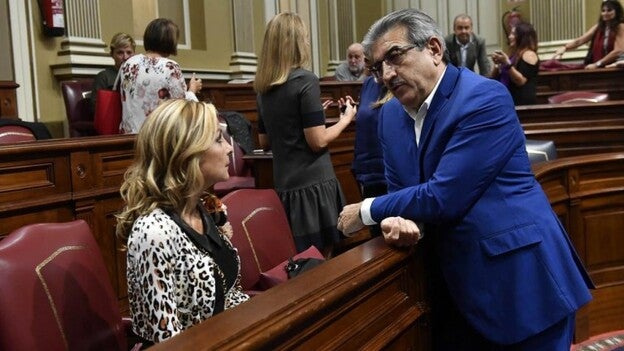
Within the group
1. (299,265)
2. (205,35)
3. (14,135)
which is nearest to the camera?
(299,265)

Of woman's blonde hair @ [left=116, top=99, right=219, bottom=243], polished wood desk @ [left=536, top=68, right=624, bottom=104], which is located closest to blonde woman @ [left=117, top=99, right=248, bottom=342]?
woman's blonde hair @ [left=116, top=99, right=219, bottom=243]

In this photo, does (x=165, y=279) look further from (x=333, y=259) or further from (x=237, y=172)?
(x=237, y=172)

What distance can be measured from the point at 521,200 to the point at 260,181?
7.43 ft

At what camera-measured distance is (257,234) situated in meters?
2.50

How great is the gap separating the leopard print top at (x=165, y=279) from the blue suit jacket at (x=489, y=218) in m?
0.45

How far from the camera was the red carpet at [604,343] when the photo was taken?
352 cm

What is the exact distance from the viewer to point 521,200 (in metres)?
1.79

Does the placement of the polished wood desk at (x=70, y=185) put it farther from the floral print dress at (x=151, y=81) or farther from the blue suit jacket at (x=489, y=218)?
the blue suit jacket at (x=489, y=218)

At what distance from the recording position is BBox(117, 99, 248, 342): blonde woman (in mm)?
1670

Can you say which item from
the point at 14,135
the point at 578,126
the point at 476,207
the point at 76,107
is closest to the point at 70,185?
the point at 14,135

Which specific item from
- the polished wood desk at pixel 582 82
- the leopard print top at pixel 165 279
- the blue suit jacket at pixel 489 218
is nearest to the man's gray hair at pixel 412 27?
the blue suit jacket at pixel 489 218

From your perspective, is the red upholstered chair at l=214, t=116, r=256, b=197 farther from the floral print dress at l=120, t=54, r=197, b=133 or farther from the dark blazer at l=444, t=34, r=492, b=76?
the dark blazer at l=444, t=34, r=492, b=76

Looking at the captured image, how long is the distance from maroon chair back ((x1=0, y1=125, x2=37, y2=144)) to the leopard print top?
8.42ft

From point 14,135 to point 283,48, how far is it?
1.79 m
